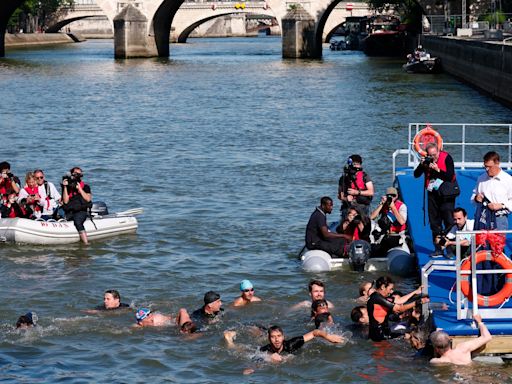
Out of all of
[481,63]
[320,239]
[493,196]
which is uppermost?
[493,196]

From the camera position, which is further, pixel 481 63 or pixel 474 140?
pixel 481 63

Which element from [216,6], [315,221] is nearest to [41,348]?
[315,221]

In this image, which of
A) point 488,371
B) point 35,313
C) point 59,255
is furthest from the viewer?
point 59,255

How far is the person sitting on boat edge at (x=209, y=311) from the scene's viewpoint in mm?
15047

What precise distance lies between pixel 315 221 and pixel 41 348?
484 cm

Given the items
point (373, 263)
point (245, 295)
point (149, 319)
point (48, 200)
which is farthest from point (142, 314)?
point (48, 200)

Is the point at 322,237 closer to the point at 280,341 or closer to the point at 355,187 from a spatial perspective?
the point at 355,187

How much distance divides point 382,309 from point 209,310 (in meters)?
2.37

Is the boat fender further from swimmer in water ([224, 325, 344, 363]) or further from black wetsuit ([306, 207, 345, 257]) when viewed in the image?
swimmer in water ([224, 325, 344, 363])

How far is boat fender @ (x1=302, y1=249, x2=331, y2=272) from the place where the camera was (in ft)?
57.9

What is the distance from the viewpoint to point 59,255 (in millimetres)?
19891

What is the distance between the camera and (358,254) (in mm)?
17109

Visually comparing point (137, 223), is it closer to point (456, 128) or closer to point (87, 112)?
point (456, 128)

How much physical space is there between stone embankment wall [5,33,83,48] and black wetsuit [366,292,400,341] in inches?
4124
